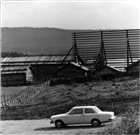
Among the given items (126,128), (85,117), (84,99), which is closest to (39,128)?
(85,117)

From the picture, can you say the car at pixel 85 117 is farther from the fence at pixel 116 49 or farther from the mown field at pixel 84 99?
the fence at pixel 116 49

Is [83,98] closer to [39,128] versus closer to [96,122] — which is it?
[39,128]

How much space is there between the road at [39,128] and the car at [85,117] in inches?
11.9

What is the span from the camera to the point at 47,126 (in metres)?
18.5

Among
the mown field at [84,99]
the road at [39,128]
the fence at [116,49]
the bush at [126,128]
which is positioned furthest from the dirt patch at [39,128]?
the fence at [116,49]

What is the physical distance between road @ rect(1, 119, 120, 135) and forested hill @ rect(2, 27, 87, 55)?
77.2 metres

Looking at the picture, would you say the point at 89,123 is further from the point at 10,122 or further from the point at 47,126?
the point at 10,122

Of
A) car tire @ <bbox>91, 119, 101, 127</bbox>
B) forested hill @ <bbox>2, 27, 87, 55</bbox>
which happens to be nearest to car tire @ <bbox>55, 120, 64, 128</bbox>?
car tire @ <bbox>91, 119, 101, 127</bbox>

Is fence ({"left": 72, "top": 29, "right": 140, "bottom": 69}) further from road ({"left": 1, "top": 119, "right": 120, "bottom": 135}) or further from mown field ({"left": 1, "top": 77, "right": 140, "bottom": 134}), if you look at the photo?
road ({"left": 1, "top": 119, "right": 120, "bottom": 135})

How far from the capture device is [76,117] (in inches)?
659

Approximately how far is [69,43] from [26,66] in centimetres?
5360

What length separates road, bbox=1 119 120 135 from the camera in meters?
15.7

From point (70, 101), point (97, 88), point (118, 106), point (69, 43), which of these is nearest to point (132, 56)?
point (97, 88)

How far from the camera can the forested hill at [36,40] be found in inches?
4067
